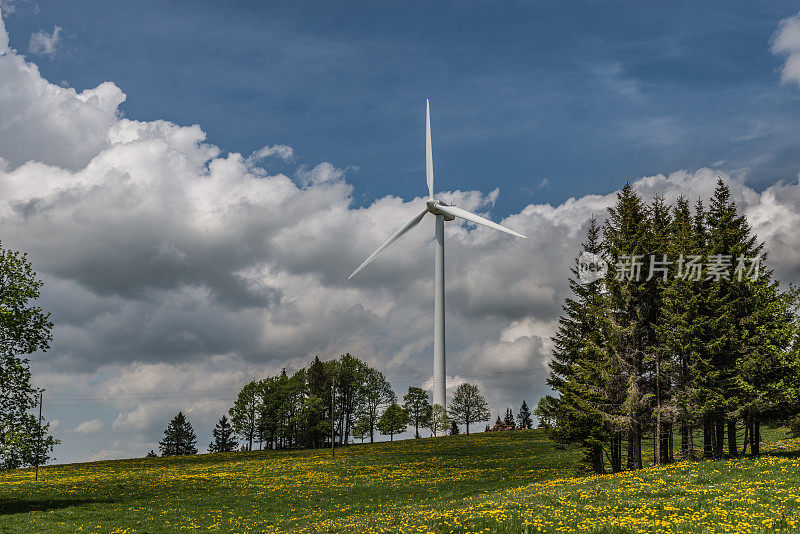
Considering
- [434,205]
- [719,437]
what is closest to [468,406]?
[434,205]

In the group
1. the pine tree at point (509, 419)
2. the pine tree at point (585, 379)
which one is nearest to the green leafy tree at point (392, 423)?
the pine tree at point (509, 419)

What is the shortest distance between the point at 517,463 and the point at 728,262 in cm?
3234

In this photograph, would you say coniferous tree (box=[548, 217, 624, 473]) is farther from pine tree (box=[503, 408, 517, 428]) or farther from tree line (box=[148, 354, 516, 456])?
pine tree (box=[503, 408, 517, 428])

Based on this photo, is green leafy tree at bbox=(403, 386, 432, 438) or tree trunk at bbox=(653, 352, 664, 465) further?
green leafy tree at bbox=(403, 386, 432, 438)

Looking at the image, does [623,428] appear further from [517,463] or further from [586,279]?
[517,463]

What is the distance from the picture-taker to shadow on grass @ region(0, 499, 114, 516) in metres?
38.0

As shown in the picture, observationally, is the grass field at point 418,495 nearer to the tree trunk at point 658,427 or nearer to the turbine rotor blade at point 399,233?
the tree trunk at point 658,427

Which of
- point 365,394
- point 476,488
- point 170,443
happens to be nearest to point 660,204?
point 476,488

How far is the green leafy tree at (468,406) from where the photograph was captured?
134875mm

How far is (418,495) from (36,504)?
25.6 meters

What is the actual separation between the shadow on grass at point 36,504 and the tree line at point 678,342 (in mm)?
32836

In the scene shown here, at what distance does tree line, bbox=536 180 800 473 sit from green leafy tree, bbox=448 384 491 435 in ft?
312

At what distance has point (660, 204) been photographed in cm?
4403

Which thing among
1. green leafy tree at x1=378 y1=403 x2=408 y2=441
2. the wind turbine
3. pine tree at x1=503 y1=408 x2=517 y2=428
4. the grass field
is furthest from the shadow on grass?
pine tree at x1=503 y1=408 x2=517 y2=428
